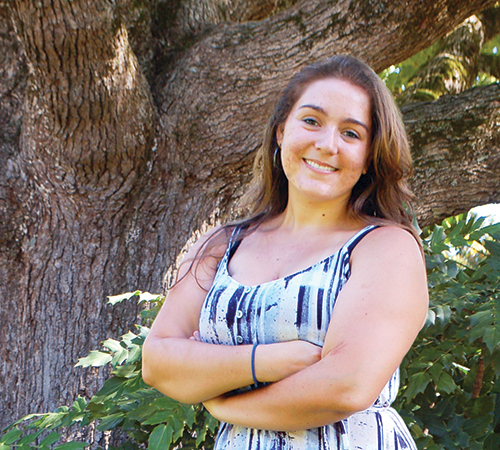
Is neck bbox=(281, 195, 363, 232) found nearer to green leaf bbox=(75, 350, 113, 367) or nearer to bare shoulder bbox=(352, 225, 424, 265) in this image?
bare shoulder bbox=(352, 225, 424, 265)

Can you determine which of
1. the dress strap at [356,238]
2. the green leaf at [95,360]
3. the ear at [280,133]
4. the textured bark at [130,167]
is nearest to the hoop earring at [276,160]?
Answer: the ear at [280,133]

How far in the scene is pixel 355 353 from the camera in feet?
4.36

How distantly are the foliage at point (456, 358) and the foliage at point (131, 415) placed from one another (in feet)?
2.47

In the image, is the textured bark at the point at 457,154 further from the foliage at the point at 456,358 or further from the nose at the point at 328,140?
the nose at the point at 328,140

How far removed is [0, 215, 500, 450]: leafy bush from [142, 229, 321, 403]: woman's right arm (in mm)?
269

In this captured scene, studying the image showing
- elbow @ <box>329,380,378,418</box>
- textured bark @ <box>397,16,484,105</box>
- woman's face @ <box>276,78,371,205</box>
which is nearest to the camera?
elbow @ <box>329,380,378,418</box>

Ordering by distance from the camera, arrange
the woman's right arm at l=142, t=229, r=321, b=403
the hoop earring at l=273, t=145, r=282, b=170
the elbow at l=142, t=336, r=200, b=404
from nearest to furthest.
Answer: the woman's right arm at l=142, t=229, r=321, b=403, the elbow at l=142, t=336, r=200, b=404, the hoop earring at l=273, t=145, r=282, b=170

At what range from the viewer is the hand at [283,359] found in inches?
54.7

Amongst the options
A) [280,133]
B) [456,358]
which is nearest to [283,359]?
[280,133]

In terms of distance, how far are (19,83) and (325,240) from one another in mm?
2629

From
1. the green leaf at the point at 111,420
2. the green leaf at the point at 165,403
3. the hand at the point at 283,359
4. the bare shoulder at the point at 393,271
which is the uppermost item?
the bare shoulder at the point at 393,271

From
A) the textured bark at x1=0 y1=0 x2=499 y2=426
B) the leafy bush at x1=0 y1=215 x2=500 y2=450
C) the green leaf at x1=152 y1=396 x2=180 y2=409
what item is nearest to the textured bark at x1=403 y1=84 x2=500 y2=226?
the textured bark at x1=0 y1=0 x2=499 y2=426

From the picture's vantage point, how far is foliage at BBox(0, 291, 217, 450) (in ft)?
5.90

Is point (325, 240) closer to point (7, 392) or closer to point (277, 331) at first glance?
point (277, 331)
